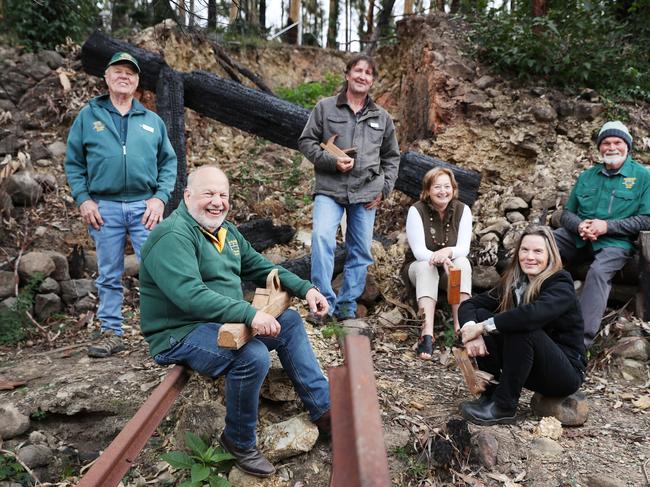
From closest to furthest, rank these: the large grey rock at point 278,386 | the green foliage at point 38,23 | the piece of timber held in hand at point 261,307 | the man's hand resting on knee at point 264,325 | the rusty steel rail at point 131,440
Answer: the rusty steel rail at point 131,440, the piece of timber held in hand at point 261,307, the man's hand resting on knee at point 264,325, the large grey rock at point 278,386, the green foliage at point 38,23

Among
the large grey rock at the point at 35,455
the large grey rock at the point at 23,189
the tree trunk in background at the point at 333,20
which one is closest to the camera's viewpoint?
the large grey rock at the point at 35,455

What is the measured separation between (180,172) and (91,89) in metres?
3.85

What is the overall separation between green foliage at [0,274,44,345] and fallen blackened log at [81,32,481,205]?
2.61 meters

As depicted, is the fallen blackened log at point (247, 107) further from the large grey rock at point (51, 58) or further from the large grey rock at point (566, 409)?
the large grey rock at point (51, 58)

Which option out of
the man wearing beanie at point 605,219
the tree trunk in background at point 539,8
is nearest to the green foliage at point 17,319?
the man wearing beanie at point 605,219

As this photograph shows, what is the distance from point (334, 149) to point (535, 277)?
1.97 meters

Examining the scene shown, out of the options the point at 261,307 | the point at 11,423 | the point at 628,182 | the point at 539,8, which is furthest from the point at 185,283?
the point at 539,8

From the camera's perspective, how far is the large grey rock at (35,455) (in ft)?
10.7

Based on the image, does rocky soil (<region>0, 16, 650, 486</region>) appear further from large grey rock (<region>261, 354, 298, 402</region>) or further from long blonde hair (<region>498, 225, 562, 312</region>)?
long blonde hair (<region>498, 225, 562, 312</region>)

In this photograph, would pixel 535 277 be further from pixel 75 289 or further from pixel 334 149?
pixel 75 289

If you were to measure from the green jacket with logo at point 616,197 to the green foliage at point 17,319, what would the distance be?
5147 millimetres

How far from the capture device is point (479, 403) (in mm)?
3508

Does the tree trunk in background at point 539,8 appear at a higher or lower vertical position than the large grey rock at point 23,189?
higher

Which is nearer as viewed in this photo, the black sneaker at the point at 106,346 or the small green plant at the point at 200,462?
the small green plant at the point at 200,462
